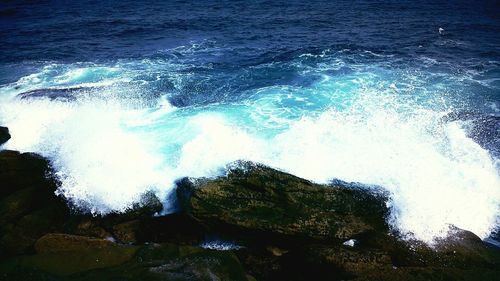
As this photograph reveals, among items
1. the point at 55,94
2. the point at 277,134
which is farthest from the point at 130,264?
the point at 55,94

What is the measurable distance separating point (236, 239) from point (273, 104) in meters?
7.76

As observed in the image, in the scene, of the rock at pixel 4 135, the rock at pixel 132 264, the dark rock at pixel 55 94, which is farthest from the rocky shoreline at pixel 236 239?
the dark rock at pixel 55 94

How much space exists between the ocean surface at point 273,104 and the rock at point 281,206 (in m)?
0.68

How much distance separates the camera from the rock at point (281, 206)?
7223mm

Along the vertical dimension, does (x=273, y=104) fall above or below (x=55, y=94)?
below

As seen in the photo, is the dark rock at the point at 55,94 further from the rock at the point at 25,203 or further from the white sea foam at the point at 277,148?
the rock at the point at 25,203

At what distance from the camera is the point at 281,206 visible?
7633 millimetres

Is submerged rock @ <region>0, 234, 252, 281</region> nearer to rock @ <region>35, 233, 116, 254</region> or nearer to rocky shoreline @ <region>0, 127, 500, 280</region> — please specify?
rocky shoreline @ <region>0, 127, 500, 280</region>

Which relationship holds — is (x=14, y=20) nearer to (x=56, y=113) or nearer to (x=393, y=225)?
(x=56, y=113)

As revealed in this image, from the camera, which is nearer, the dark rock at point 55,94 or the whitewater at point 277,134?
the whitewater at point 277,134

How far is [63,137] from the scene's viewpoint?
35.2 feet

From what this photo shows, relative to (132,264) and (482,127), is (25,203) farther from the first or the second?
(482,127)

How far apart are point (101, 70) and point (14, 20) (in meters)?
17.8

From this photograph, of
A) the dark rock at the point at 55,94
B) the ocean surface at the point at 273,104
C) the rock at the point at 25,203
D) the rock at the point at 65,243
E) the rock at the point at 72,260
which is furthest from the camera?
the dark rock at the point at 55,94
